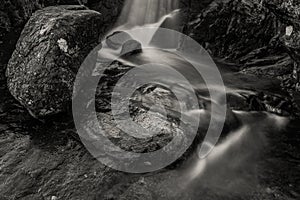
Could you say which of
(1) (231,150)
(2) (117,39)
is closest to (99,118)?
(1) (231,150)

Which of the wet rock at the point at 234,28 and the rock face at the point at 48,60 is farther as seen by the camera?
the wet rock at the point at 234,28

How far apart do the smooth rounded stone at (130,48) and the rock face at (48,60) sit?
3090 mm

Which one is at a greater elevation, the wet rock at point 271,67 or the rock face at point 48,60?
the rock face at point 48,60

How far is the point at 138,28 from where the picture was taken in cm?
1320

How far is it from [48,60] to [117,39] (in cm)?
491

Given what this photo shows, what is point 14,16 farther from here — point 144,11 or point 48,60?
point 144,11

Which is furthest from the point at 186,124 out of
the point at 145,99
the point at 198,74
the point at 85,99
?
the point at 198,74

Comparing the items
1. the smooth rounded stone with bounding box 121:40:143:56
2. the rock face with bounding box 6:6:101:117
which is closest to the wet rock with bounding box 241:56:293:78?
the smooth rounded stone with bounding box 121:40:143:56

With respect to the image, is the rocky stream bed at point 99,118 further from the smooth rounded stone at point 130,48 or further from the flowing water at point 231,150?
the smooth rounded stone at point 130,48

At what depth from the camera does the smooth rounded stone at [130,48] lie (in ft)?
33.6

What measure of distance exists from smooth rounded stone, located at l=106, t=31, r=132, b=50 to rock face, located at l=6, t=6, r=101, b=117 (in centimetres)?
332

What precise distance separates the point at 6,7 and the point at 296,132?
898cm

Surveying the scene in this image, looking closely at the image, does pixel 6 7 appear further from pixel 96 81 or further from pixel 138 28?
pixel 138 28

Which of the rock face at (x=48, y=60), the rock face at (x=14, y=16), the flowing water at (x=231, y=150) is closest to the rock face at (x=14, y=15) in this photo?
the rock face at (x=14, y=16)
